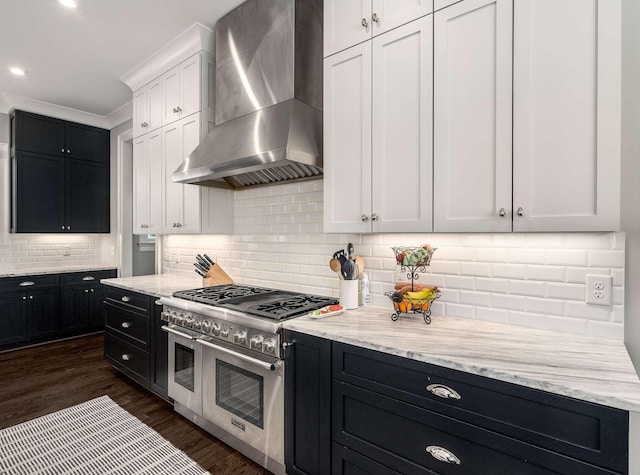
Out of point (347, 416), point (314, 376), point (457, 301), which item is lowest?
point (347, 416)

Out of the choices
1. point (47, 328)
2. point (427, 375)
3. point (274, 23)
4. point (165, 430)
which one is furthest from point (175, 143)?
point (47, 328)

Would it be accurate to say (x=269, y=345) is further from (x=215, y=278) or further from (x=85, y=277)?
(x=85, y=277)

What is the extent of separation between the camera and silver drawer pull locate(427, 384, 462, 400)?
50.7 inches

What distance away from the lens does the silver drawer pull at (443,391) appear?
129 cm

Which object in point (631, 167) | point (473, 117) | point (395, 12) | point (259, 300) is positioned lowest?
point (259, 300)

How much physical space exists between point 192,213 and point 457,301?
2.25m

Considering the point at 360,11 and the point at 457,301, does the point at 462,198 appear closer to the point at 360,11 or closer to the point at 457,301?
the point at 457,301

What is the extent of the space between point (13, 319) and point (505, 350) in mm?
5192

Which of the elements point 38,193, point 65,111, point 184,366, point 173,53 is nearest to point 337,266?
point 184,366

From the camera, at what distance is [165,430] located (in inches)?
97.9

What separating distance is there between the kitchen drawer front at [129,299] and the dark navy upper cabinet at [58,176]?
202cm

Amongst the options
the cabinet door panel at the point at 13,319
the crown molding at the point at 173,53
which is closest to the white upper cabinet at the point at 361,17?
the crown molding at the point at 173,53

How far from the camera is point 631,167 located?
1457mm

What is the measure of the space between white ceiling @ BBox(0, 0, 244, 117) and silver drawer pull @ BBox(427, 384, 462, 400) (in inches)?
111
